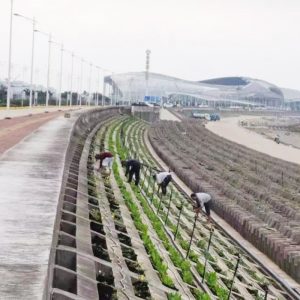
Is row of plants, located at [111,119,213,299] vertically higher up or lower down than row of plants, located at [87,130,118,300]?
lower down

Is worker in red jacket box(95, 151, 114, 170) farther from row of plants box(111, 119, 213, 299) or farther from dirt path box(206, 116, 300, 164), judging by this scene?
dirt path box(206, 116, 300, 164)

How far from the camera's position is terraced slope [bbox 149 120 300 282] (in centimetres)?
2259

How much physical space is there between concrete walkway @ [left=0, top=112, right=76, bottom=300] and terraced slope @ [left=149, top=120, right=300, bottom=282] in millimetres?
7326

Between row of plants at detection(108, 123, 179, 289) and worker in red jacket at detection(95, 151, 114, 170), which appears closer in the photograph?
row of plants at detection(108, 123, 179, 289)

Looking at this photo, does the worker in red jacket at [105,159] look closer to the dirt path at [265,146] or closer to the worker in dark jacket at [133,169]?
the worker in dark jacket at [133,169]

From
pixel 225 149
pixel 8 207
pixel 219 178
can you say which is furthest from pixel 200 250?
pixel 225 149

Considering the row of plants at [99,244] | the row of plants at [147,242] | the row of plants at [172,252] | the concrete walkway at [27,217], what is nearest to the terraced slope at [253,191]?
the row of plants at [172,252]

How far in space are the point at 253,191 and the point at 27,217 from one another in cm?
2413

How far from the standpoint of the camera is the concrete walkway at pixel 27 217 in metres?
7.98

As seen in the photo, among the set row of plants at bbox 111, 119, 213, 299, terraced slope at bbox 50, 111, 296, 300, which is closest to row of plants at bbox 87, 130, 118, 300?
terraced slope at bbox 50, 111, 296, 300

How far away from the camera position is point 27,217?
11.7 meters

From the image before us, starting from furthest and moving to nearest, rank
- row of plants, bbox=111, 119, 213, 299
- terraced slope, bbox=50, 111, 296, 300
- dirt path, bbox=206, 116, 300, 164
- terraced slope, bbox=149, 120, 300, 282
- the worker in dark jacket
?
dirt path, bbox=206, 116, 300, 164
the worker in dark jacket
terraced slope, bbox=149, 120, 300, 282
row of plants, bbox=111, 119, 213, 299
terraced slope, bbox=50, 111, 296, 300

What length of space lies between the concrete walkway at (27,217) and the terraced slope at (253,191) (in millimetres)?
7326

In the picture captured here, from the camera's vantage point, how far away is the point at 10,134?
32.4m
